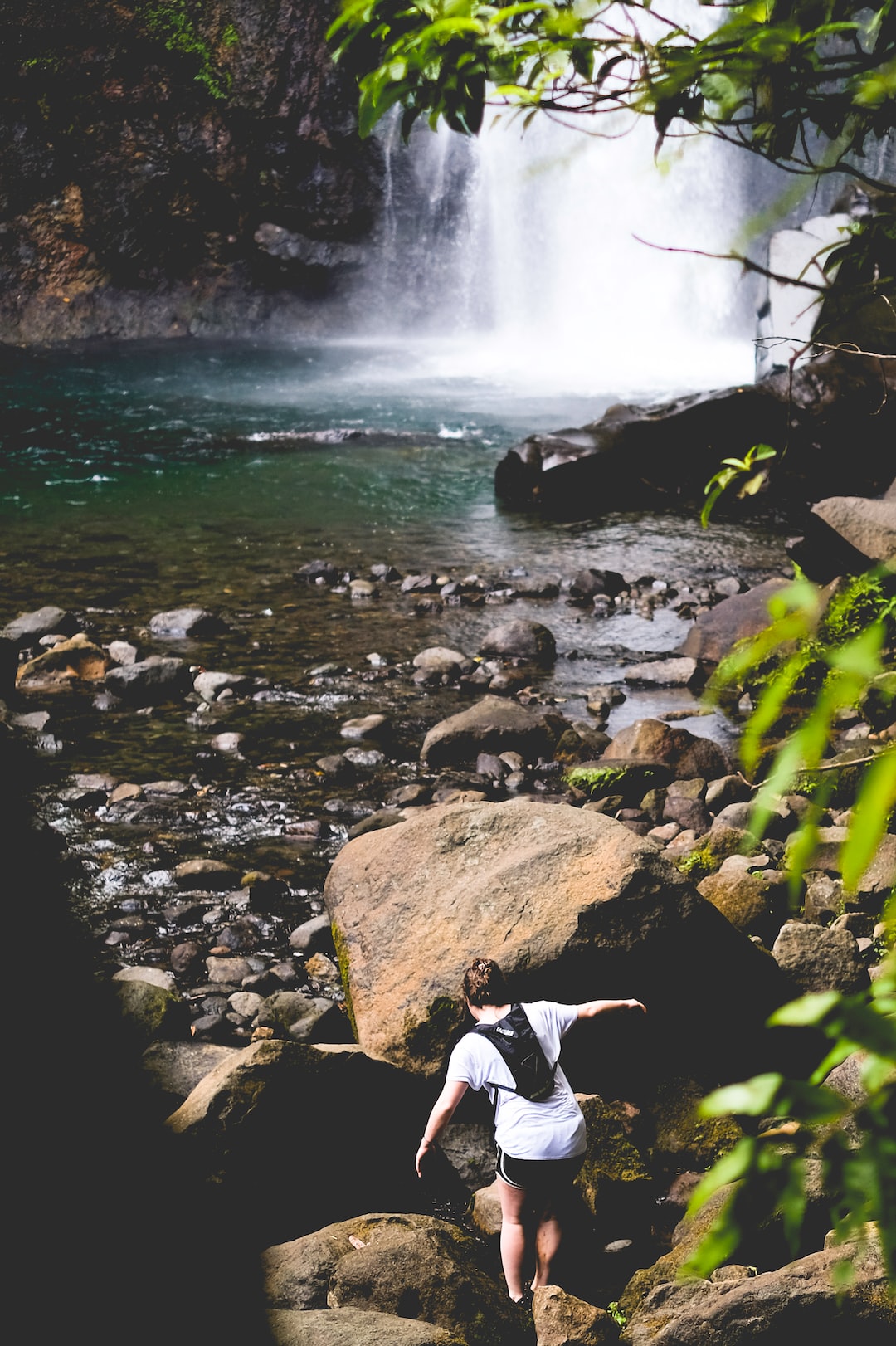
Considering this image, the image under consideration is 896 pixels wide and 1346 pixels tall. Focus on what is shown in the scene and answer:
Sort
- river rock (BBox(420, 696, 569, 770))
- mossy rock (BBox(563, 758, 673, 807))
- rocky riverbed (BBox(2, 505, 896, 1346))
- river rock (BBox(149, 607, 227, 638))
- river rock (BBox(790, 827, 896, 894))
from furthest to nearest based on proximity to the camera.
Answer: river rock (BBox(149, 607, 227, 638)), river rock (BBox(420, 696, 569, 770)), mossy rock (BBox(563, 758, 673, 807)), river rock (BBox(790, 827, 896, 894)), rocky riverbed (BBox(2, 505, 896, 1346))

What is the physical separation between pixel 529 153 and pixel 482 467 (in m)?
16.0

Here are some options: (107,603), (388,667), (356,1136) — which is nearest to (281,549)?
(107,603)

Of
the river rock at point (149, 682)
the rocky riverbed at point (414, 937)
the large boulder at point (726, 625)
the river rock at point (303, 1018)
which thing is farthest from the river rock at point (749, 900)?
the river rock at point (149, 682)

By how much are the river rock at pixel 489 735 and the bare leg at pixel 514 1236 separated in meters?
4.17

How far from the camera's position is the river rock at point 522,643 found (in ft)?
32.0

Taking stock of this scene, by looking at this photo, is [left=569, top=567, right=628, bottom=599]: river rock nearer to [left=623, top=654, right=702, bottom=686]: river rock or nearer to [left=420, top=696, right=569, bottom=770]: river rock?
[left=623, top=654, right=702, bottom=686]: river rock

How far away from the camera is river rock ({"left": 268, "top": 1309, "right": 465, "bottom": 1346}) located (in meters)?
2.79

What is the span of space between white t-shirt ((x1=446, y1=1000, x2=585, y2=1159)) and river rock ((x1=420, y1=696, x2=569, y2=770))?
3.88 meters

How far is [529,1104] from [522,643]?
Answer: 6356 millimetres

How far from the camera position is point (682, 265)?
28.2 metres

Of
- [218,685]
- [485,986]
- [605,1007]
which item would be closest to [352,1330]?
[485,986]

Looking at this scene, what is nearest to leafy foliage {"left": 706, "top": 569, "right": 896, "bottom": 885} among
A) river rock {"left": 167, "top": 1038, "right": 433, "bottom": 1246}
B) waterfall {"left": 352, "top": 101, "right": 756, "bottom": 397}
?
river rock {"left": 167, "top": 1038, "right": 433, "bottom": 1246}

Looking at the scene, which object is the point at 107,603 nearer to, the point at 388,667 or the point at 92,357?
the point at 388,667

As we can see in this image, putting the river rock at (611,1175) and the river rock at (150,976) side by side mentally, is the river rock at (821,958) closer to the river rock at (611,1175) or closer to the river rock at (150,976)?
the river rock at (611,1175)
